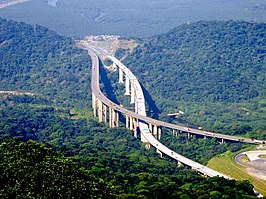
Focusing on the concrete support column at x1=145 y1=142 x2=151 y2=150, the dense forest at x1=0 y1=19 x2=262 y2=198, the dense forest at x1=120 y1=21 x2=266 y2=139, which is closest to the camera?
the dense forest at x1=0 y1=19 x2=262 y2=198

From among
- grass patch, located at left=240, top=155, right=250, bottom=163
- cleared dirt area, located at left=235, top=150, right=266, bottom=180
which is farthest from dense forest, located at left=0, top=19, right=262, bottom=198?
grass patch, located at left=240, top=155, right=250, bottom=163

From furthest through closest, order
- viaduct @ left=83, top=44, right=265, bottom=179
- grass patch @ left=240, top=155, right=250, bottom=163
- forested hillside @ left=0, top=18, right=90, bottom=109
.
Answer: forested hillside @ left=0, top=18, right=90, bottom=109 < viaduct @ left=83, top=44, right=265, bottom=179 < grass patch @ left=240, top=155, right=250, bottom=163

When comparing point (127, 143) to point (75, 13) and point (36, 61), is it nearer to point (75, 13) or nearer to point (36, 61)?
point (36, 61)

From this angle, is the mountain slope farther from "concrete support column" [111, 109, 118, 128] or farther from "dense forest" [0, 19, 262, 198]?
"concrete support column" [111, 109, 118, 128]

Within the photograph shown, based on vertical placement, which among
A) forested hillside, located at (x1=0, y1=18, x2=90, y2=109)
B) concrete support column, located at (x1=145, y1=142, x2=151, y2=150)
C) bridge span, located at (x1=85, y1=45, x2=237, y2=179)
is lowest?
concrete support column, located at (x1=145, y1=142, x2=151, y2=150)

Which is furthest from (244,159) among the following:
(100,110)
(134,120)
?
(100,110)

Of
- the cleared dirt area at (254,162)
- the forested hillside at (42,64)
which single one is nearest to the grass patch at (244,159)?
the cleared dirt area at (254,162)

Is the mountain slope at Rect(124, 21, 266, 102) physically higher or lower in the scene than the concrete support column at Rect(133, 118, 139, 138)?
higher
